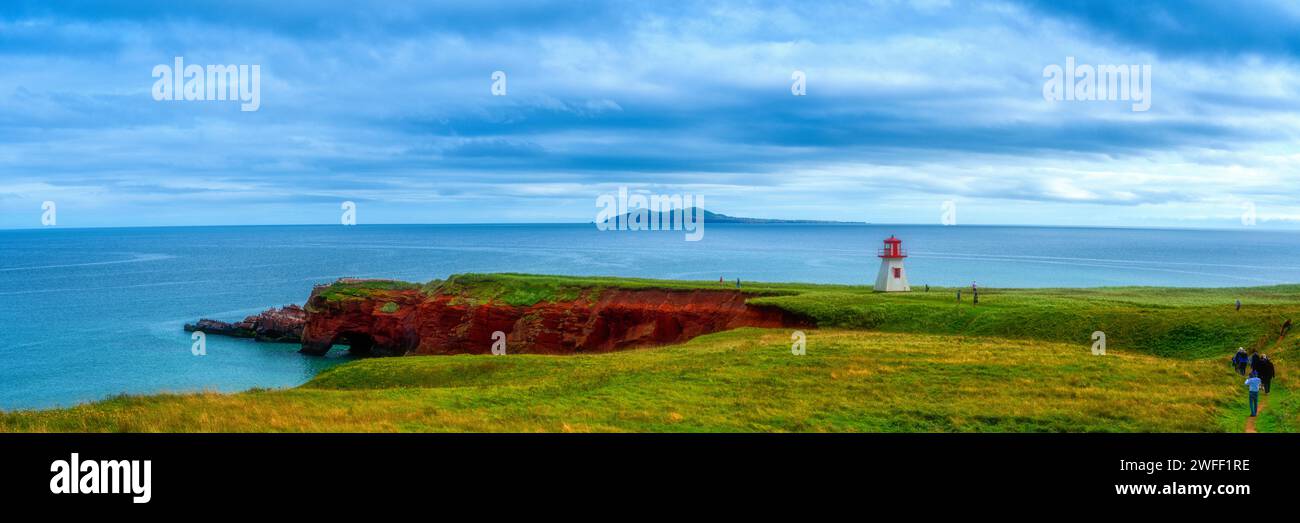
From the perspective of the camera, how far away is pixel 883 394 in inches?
894

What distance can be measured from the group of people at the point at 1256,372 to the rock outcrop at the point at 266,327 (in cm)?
7705

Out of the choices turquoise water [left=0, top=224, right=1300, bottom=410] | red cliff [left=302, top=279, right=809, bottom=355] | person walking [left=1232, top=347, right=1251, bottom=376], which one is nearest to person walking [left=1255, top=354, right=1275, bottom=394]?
person walking [left=1232, top=347, right=1251, bottom=376]

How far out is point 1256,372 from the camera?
901 inches

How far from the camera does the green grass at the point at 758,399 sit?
18.6m

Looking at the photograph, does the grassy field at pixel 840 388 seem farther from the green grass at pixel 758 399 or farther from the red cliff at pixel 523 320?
the red cliff at pixel 523 320

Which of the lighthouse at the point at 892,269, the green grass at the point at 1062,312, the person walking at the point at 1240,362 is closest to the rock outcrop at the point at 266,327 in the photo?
the green grass at the point at 1062,312

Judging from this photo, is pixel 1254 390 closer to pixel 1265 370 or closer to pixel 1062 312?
pixel 1265 370

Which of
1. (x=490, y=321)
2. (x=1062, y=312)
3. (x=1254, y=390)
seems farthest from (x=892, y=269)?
(x=1254, y=390)

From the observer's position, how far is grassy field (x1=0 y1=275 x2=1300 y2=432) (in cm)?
1888

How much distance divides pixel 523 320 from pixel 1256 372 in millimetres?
48568

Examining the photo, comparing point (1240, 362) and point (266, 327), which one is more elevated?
point (1240, 362)
